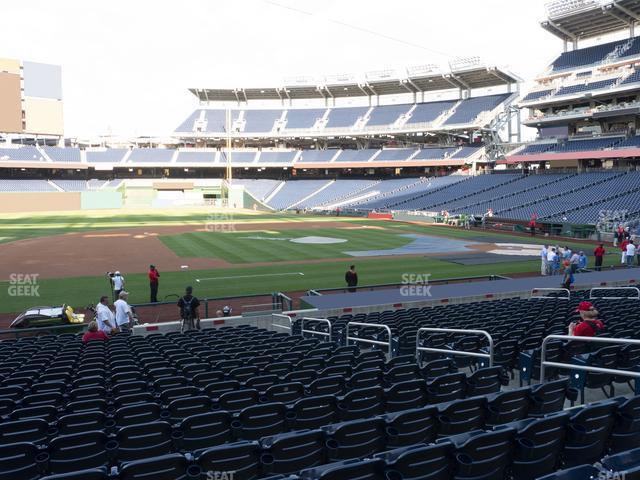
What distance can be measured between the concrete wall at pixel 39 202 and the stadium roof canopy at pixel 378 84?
34.6 metres

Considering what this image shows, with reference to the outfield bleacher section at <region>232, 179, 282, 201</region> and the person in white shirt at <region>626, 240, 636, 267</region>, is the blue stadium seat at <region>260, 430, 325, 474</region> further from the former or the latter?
the outfield bleacher section at <region>232, 179, 282, 201</region>

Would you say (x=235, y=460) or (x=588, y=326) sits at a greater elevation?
(x=588, y=326)

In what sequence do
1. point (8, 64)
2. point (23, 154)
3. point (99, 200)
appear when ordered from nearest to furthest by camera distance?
point (8, 64) < point (23, 154) < point (99, 200)

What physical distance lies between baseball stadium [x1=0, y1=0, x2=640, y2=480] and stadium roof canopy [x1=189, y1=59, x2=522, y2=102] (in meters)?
0.55

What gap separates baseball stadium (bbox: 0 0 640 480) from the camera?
481 centimetres

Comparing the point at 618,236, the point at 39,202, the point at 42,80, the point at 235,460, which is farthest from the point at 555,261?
the point at 42,80

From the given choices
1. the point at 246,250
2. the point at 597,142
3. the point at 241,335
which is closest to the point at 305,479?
the point at 241,335

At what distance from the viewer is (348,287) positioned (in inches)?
789

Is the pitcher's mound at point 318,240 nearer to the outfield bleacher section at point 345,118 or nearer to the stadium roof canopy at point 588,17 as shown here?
the stadium roof canopy at point 588,17

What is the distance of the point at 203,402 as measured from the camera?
6223mm

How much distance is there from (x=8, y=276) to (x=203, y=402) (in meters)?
24.3

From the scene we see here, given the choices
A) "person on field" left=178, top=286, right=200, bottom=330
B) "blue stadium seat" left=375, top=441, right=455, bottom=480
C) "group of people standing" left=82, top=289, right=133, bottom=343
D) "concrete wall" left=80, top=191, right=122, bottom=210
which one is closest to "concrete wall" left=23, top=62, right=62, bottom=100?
"concrete wall" left=80, top=191, right=122, bottom=210

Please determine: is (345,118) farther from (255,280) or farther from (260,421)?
(260,421)

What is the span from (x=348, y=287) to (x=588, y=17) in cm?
5515
